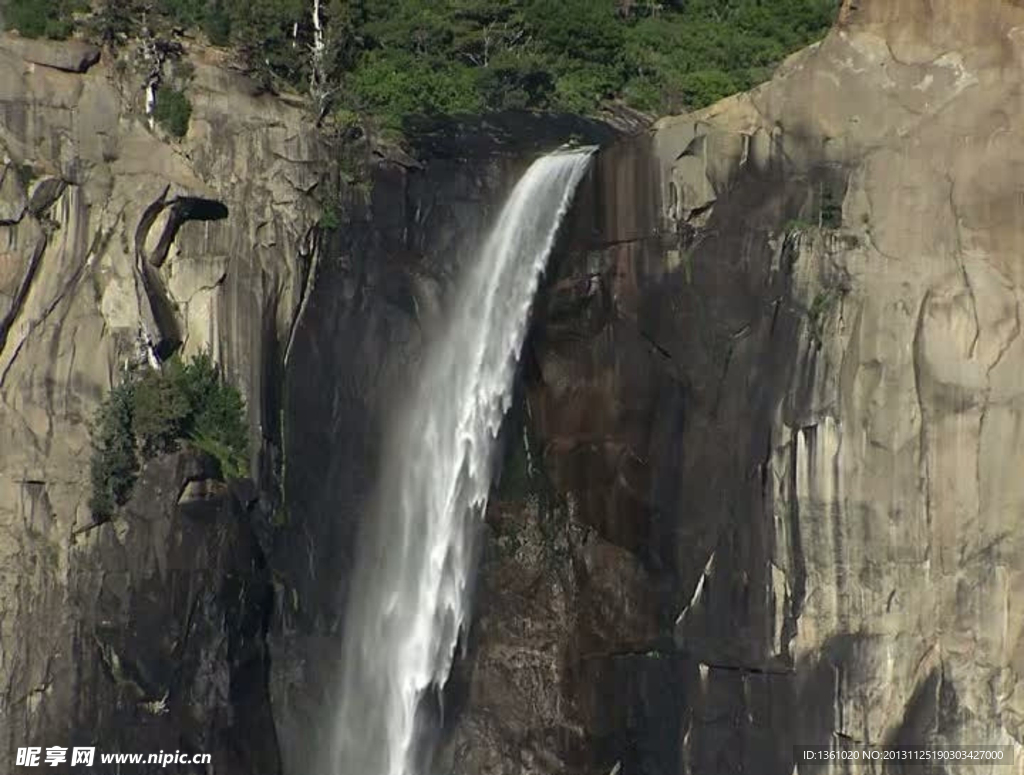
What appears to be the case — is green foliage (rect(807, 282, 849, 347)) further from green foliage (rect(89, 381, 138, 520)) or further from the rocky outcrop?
green foliage (rect(89, 381, 138, 520))

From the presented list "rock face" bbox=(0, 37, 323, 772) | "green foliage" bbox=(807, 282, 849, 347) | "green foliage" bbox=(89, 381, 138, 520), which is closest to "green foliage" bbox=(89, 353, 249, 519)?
"green foliage" bbox=(89, 381, 138, 520)

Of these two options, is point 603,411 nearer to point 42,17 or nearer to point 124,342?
point 124,342

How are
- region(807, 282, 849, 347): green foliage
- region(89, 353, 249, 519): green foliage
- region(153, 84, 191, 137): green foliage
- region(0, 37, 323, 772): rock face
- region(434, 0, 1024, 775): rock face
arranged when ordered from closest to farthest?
region(434, 0, 1024, 775): rock face
region(807, 282, 849, 347): green foliage
region(0, 37, 323, 772): rock face
region(89, 353, 249, 519): green foliage
region(153, 84, 191, 137): green foliage

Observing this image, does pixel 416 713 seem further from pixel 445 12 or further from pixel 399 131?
pixel 445 12

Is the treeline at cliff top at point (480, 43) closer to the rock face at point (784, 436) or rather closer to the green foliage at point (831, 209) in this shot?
the rock face at point (784, 436)

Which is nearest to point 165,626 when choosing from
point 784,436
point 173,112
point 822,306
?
point 173,112

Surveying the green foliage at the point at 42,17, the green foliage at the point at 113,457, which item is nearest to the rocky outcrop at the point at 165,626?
the green foliage at the point at 113,457
